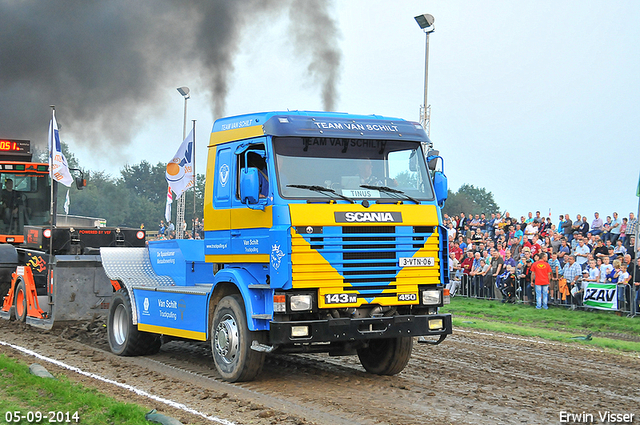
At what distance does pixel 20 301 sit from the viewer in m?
14.4

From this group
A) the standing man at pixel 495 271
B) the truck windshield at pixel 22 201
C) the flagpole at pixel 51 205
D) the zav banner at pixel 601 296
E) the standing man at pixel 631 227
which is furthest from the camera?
the standing man at pixel 495 271

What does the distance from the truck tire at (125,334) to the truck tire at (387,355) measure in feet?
11.8

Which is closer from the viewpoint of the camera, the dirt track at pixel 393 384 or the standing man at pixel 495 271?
the dirt track at pixel 393 384

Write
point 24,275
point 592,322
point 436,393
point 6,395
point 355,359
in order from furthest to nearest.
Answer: point 592,322 → point 24,275 → point 355,359 → point 436,393 → point 6,395

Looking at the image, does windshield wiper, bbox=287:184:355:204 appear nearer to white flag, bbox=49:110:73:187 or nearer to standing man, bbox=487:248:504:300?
white flag, bbox=49:110:73:187

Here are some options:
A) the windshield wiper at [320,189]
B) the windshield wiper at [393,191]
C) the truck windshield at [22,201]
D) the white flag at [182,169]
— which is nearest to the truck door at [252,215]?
the windshield wiper at [320,189]

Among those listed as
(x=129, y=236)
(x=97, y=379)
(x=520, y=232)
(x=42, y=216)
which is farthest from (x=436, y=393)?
(x=520, y=232)

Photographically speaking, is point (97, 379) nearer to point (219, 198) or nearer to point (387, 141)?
point (219, 198)

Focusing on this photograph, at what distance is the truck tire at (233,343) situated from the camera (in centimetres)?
880

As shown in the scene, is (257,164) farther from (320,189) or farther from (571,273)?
(571,273)

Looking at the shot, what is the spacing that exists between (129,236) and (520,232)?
14179mm

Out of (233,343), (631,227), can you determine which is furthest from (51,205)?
(631,227)

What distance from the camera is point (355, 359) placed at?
11.5 metres

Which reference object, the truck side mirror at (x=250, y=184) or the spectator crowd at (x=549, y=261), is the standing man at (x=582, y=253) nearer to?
the spectator crowd at (x=549, y=261)
